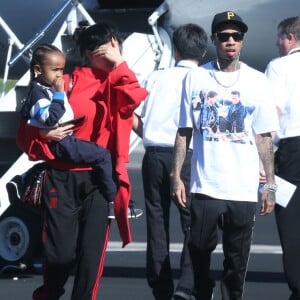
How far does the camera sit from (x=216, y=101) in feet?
24.8

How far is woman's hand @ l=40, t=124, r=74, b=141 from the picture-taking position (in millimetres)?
7340

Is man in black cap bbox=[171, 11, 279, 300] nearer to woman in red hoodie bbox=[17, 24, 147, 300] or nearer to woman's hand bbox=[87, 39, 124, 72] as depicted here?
woman in red hoodie bbox=[17, 24, 147, 300]

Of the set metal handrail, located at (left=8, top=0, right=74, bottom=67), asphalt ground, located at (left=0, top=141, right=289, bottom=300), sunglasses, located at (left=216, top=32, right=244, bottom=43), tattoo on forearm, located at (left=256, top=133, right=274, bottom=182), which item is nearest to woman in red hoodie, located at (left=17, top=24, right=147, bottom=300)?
sunglasses, located at (left=216, top=32, right=244, bottom=43)

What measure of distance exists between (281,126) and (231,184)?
0.93 metres

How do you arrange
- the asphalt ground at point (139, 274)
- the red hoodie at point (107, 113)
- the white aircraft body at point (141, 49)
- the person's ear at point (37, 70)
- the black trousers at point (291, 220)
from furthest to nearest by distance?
the white aircraft body at point (141, 49)
the asphalt ground at point (139, 274)
the black trousers at point (291, 220)
the person's ear at point (37, 70)
the red hoodie at point (107, 113)

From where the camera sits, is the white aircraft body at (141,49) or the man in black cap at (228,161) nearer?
the man in black cap at (228,161)

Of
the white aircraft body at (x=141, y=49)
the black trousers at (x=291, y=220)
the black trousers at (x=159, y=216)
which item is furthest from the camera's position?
the white aircraft body at (x=141, y=49)

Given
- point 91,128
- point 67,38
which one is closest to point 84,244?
point 91,128

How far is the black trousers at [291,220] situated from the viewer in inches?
323

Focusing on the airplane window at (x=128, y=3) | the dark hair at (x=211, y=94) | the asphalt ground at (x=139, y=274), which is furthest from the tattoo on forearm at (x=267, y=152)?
the airplane window at (x=128, y=3)

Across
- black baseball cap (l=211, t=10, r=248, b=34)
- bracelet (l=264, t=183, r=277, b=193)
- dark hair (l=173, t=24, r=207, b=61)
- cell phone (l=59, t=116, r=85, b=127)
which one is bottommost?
bracelet (l=264, t=183, r=277, b=193)

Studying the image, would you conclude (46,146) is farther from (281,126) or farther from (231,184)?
(281,126)

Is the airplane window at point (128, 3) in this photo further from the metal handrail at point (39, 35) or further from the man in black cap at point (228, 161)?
the man in black cap at point (228, 161)

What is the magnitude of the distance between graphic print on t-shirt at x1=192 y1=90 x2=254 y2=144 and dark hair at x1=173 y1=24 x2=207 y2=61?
1308 millimetres
